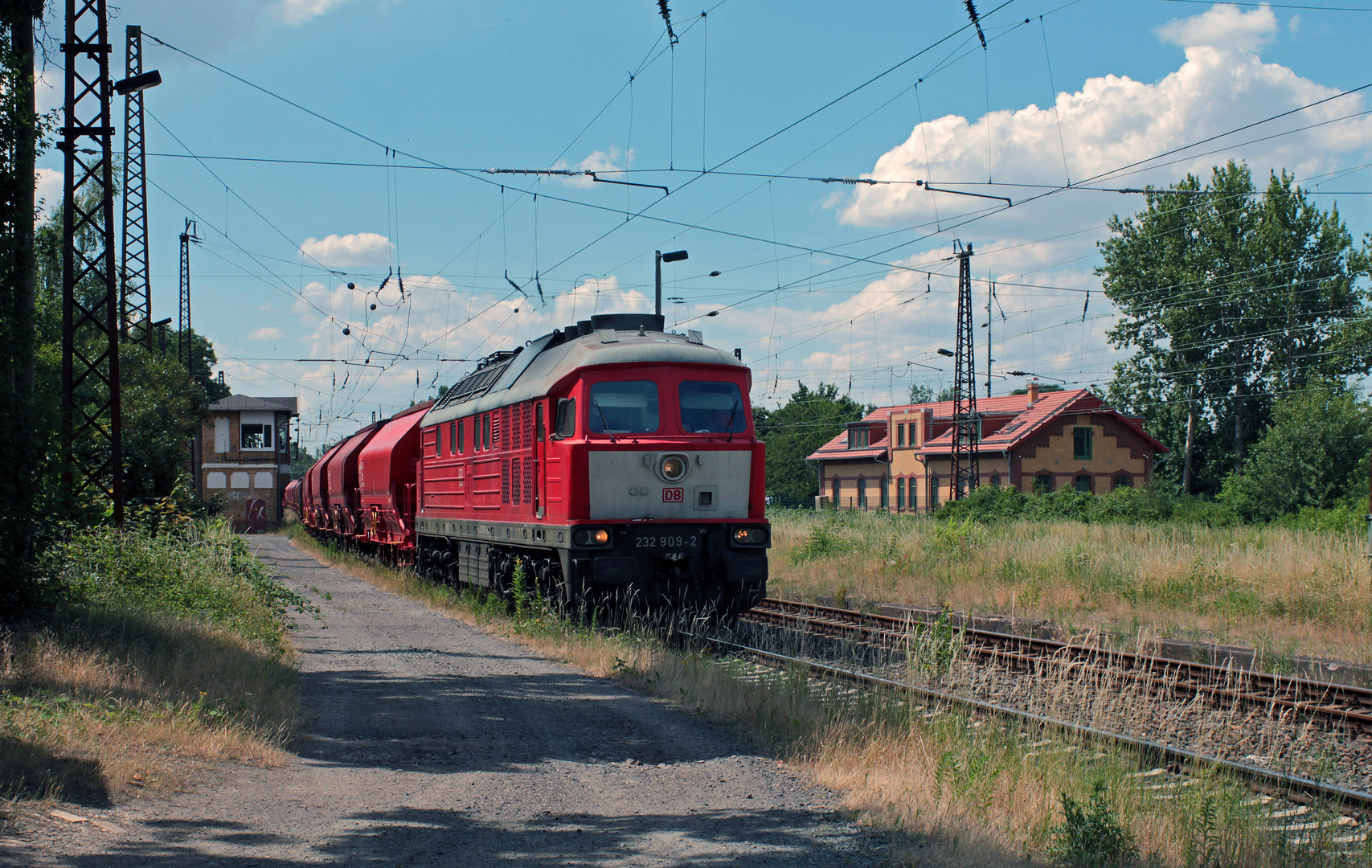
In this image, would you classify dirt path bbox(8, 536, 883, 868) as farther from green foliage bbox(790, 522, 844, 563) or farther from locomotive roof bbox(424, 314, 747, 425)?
green foliage bbox(790, 522, 844, 563)

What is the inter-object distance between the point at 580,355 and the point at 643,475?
5.53 ft

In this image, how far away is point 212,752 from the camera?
717 cm

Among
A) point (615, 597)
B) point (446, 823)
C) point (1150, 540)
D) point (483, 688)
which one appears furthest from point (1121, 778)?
point (1150, 540)

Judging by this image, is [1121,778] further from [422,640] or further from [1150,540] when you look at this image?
[1150,540]

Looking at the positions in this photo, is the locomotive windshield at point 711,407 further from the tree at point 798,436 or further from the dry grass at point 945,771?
the tree at point 798,436

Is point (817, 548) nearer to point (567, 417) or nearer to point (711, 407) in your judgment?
point (711, 407)

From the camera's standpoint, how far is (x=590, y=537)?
12523 mm

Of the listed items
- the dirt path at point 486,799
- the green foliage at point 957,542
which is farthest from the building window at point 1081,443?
the dirt path at point 486,799

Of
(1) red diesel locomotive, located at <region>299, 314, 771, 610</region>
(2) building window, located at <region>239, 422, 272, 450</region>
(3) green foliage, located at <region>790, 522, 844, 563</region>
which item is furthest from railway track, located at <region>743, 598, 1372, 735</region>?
(2) building window, located at <region>239, 422, 272, 450</region>

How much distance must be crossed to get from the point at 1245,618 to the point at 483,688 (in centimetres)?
1062

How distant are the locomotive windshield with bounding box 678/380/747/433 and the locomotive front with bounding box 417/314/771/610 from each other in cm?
1

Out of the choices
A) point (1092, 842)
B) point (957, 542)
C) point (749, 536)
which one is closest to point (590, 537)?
point (749, 536)

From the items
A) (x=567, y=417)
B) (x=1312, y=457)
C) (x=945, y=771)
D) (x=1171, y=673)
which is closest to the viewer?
(x=945, y=771)

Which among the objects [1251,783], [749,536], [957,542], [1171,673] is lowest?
[1251,783]
